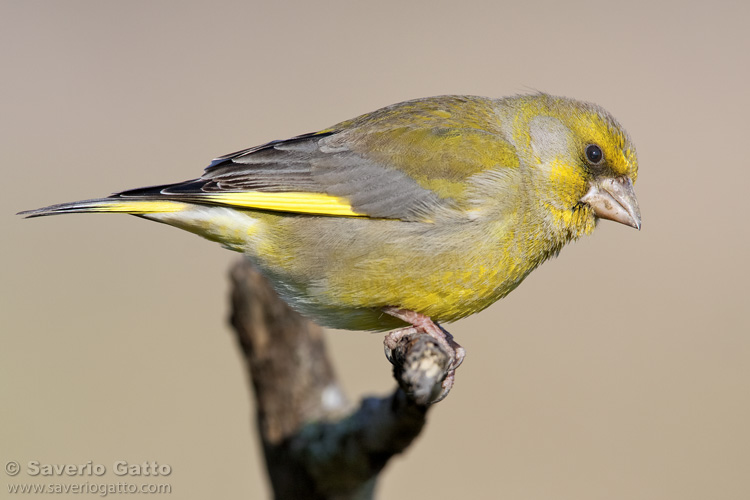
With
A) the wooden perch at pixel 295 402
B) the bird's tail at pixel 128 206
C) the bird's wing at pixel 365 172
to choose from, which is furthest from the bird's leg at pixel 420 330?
the bird's tail at pixel 128 206

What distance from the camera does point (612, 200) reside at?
4223 millimetres

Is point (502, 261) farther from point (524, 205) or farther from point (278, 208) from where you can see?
A: point (278, 208)

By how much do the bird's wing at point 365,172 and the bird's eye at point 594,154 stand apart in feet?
1.32

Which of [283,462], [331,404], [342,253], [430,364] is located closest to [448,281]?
[342,253]

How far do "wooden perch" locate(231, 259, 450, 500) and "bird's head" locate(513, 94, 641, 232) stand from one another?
5.24 ft

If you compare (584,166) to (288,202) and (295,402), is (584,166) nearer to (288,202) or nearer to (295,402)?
(288,202)

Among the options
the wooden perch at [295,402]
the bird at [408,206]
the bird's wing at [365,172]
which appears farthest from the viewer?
the wooden perch at [295,402]

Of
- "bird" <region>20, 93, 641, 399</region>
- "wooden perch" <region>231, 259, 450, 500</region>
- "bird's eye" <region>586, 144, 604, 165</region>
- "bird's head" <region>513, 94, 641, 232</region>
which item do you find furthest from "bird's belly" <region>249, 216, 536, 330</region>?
"bird's eye" <region>586, 144, 604, 165</region>

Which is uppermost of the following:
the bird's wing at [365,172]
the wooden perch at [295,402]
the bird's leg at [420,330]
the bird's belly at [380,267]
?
the bird's wing at [365,172]

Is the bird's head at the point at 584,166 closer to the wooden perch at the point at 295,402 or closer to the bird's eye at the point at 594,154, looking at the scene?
the bird's eye at the point at 594,154

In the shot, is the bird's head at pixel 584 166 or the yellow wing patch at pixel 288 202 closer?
the yellow wing patch at pixel 288 202

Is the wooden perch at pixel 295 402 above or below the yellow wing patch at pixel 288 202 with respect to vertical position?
below

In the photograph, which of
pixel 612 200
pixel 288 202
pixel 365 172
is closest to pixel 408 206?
pixel 365 172

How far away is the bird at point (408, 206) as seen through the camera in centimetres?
387
